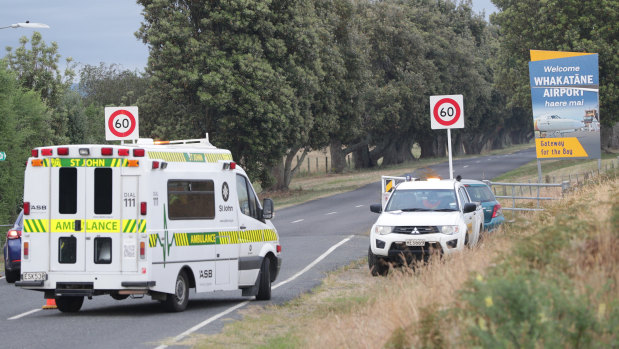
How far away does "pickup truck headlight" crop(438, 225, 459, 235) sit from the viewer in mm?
17812

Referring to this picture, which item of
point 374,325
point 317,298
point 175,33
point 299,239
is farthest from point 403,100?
point 374,325

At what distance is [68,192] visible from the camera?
1426 centimetres

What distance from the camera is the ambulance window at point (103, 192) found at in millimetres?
14094

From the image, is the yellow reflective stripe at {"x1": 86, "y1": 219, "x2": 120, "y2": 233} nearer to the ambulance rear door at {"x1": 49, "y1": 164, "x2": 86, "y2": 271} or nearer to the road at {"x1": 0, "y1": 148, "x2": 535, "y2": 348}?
the ambulance rear door at {"x1": 49, "y1": 164, "x2": 86, "y2": 271}

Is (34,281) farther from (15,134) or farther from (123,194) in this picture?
(15,134)

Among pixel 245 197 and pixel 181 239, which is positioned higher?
pixel 245 197

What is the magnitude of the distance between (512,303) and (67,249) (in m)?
8.71

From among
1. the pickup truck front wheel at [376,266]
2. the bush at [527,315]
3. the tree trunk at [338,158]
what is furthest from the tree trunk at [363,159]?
the bush at [527,315]

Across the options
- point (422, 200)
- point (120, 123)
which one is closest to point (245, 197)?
point (422, 200)

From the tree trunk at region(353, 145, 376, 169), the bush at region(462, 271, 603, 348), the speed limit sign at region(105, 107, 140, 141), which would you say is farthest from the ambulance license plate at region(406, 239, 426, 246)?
the tree trunk at region(353, 145, 376, 169)

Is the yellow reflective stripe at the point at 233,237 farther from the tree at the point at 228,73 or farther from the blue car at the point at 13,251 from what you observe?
the tree at the point at 228,73

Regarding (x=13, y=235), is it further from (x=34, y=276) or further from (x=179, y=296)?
(x=179, y=296)

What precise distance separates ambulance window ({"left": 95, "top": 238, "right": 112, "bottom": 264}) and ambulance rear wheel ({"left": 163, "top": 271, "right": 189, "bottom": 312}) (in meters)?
1.17

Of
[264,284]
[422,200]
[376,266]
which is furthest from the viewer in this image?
[422,200]
